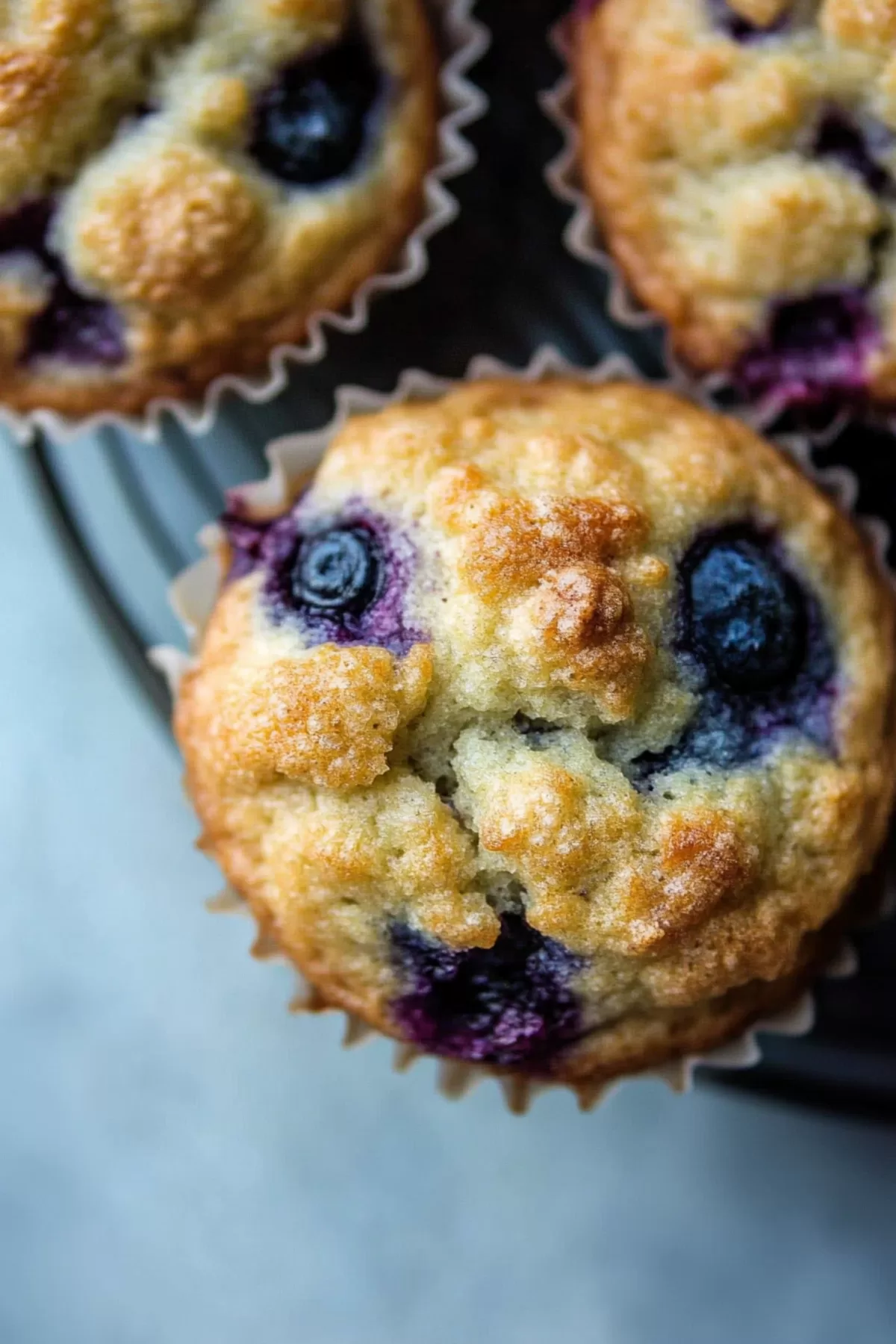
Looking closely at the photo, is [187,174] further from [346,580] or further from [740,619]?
[740,619]

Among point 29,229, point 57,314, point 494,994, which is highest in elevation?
point 29,229

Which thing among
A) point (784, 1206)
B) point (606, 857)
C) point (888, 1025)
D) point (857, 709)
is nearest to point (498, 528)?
point (606, 857)

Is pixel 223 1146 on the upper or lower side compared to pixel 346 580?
lower

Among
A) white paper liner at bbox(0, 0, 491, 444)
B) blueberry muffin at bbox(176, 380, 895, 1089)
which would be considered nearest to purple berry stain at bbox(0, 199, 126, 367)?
white paper liner at bbox(0, 0, 491, 444)

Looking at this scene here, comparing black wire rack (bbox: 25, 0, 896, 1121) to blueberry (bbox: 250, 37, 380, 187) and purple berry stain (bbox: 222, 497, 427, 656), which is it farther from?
purple berry stain (bbox: 222, 497, 427, 656)

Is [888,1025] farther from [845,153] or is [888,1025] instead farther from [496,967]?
[845,153]

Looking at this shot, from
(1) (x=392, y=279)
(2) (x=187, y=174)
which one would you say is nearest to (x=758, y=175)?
(1) (x=392, y=279)

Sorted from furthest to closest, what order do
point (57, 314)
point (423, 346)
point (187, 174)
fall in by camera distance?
1. point (423, 346)
2. point (57, 314)
3. point (187, 174)
